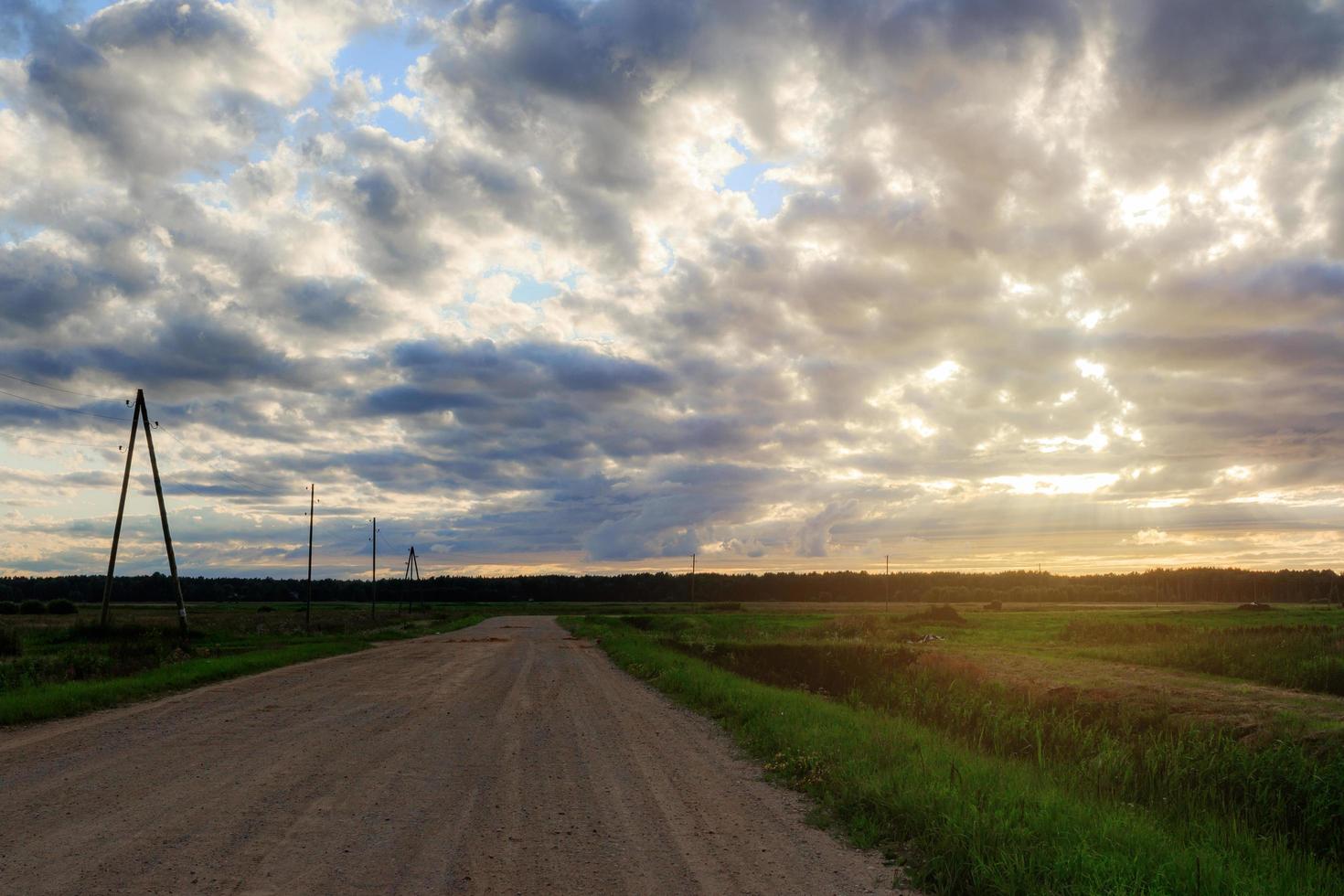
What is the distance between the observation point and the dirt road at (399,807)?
7020mm

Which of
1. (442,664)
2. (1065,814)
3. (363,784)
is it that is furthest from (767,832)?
(442,664)

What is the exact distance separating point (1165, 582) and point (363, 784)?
674ft

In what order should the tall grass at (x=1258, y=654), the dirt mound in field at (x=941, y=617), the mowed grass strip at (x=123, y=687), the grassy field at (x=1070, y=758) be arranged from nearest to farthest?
the grassy field at (x=1070, y=758) → the mowed grass strip at (x=123, y=687) → the tall grass at (x=1258, y=654) → the dirt mound in field at (x=941, y=617)

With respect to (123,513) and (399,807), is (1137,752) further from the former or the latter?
(123,513)

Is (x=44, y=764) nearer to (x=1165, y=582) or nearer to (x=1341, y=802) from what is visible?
(x=1341, y=802)

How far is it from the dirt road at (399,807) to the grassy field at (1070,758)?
871mm

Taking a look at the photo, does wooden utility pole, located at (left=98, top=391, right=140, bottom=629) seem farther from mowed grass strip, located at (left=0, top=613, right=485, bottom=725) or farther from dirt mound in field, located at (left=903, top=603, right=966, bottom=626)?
dirt mound in field, located at (left=903, top=603, right=966, bottom=626)

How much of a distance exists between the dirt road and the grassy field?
0.87 metres

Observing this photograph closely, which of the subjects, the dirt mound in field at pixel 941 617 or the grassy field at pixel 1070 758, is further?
the dirt mound in field at pixel 941 617

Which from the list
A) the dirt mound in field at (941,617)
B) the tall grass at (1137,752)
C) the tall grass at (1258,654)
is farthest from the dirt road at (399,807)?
the dirt mound in field at (941,617)

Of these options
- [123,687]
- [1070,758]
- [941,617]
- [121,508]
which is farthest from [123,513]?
[941,617]

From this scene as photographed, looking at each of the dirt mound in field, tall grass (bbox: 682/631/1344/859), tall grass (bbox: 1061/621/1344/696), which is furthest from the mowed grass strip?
the dirt mound in field

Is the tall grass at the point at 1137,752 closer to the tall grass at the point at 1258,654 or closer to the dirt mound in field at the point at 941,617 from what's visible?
the tall grass at the point at 1258,654

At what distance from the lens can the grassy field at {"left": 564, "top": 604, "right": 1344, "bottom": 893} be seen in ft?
24.7
